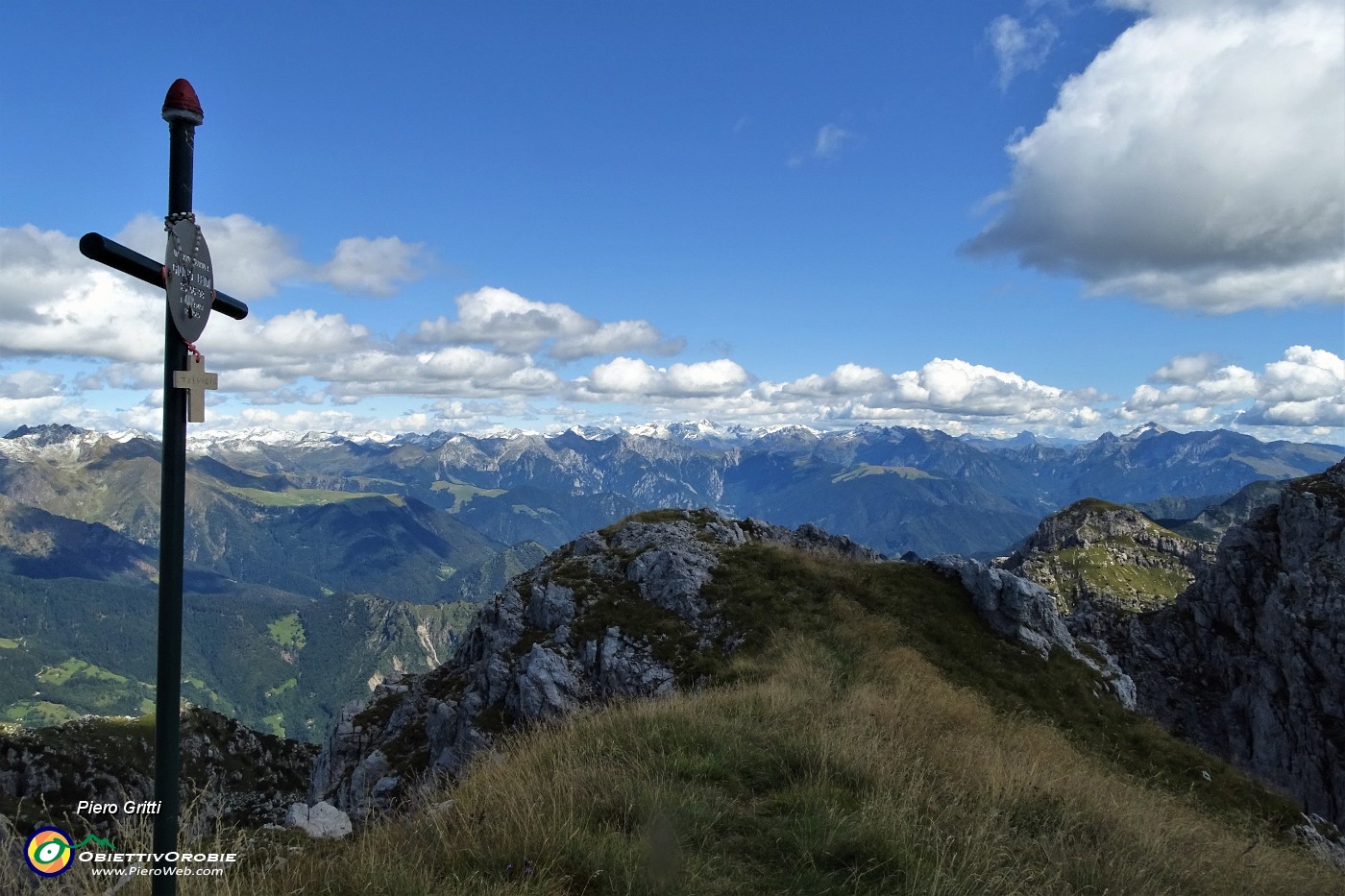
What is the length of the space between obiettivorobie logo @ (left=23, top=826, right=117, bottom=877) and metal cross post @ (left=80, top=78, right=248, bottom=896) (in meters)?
1.25

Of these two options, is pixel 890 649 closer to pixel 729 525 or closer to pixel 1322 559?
pixel 729 525

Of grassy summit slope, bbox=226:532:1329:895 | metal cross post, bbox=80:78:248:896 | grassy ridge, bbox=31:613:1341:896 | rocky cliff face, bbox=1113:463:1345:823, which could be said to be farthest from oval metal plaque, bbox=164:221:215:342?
rocky cliff face, bbox=1113:463:1345:823

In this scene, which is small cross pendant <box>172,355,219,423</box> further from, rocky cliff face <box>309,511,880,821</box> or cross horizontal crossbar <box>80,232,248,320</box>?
rocky cliff face <box>309,511,880,821</box>

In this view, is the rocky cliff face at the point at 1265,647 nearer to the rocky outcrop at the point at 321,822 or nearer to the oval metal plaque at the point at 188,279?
the rocky outcrop at the point at 321,822

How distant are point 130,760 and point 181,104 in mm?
139496

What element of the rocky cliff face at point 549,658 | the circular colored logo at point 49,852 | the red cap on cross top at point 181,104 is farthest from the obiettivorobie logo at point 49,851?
the rocky cliff face at point 549,658

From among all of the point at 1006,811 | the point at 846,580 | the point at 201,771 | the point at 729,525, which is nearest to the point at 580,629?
the point at 846,580

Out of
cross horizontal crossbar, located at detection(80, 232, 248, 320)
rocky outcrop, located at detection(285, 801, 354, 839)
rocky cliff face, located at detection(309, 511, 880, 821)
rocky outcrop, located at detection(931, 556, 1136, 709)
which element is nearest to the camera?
cross horizontal crossbar, located at detection(80, 232, 248, 320)

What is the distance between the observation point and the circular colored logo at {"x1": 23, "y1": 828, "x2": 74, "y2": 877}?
562 centimetres

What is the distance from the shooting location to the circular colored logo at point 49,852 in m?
5.62

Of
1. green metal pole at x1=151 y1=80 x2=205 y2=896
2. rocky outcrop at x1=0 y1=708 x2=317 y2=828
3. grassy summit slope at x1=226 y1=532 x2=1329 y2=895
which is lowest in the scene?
rocky outcrop at x1=0 y1=708 x2=317 y2=828

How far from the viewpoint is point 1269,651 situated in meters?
65.8

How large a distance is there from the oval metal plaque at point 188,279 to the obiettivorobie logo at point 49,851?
4.40 meters

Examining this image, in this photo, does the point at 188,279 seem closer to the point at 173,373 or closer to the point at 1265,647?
the point at 173,373
